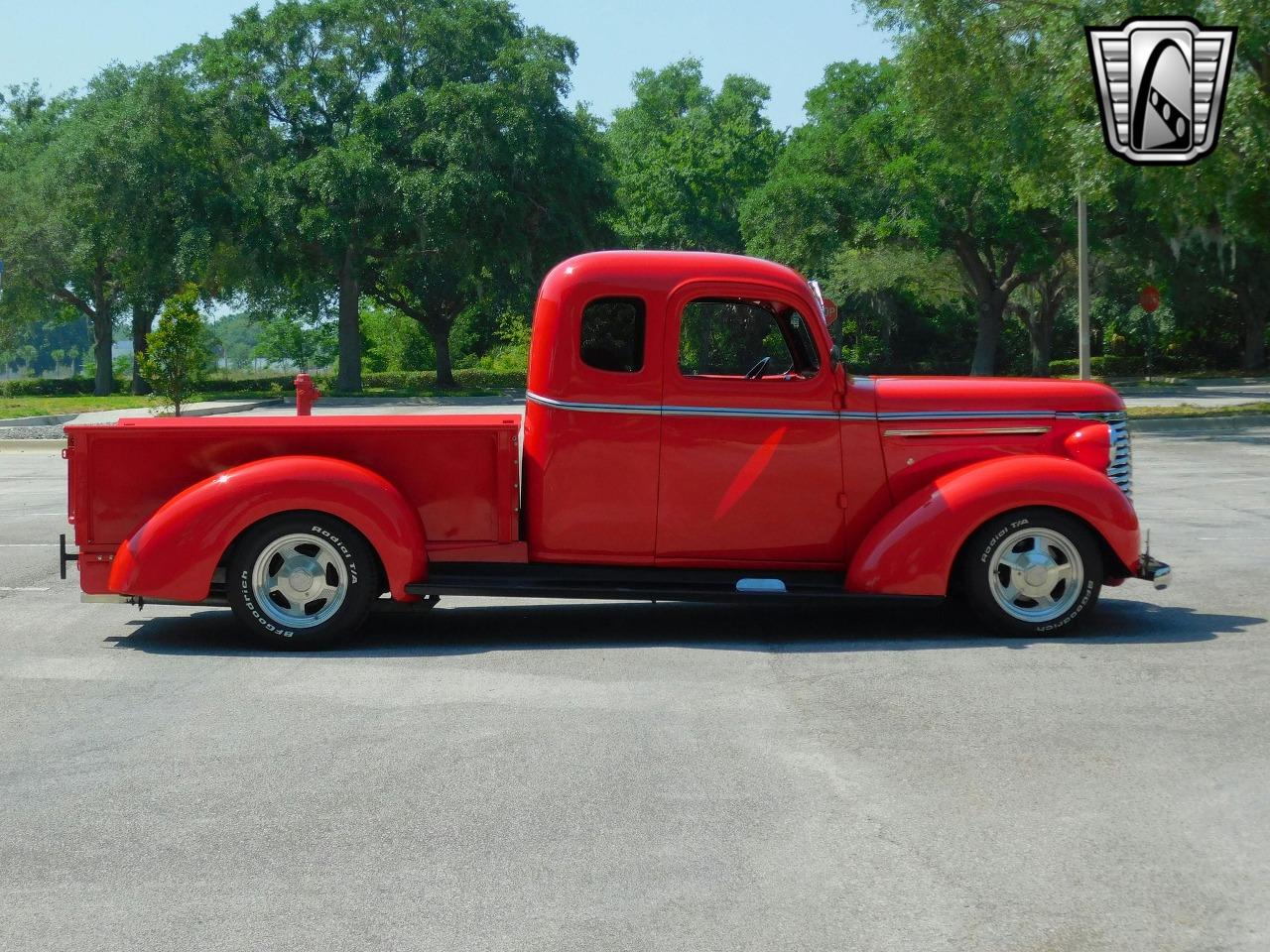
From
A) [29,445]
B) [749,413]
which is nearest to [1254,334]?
[29,445]

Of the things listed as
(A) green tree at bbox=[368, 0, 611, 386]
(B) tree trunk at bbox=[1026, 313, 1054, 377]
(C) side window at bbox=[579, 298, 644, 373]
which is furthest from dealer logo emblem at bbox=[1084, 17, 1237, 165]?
(B) tree trunk at bbox=[1026, 313, 1054, 377]

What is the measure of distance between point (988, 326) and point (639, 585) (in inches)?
1648

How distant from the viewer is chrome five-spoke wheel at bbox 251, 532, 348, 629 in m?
7.89

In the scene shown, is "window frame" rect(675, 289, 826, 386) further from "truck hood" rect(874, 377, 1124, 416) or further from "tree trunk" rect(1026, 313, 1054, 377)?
"tree trunk" rect(1026, 313, 1054, 377)

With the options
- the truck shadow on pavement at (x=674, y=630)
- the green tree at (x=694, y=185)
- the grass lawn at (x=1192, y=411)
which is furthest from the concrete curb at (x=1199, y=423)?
the green tree at (x=694, y=185)

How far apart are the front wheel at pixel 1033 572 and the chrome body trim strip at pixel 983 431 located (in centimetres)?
61

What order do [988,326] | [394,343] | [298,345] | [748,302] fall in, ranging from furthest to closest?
[298,345] < [394,343] < [988,326] < [748,302]

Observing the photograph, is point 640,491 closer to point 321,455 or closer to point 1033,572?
point 321,455

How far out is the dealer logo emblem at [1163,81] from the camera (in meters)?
20.8

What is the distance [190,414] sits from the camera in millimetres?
33719

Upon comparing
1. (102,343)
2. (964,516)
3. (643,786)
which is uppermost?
(102,343)

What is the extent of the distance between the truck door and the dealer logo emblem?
1451 cm

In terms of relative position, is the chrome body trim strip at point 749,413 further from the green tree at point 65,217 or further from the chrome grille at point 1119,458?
the green tree at point 65,217

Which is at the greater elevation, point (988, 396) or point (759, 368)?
point (759, 368)
